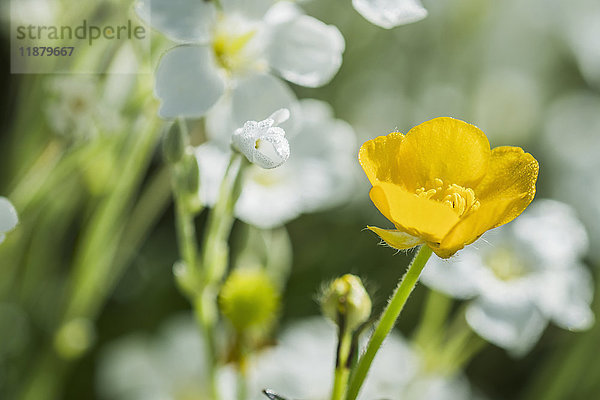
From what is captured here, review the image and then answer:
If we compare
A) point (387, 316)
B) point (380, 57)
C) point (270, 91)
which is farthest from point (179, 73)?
point (380, 57)

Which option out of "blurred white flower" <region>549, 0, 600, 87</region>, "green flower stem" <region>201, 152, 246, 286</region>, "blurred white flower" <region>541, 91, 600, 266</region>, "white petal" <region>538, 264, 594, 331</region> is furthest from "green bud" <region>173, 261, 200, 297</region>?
"blurred white flower" <region>549, 0, 600, 87</region>

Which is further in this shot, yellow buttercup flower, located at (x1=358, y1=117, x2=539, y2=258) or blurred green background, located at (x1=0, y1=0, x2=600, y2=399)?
blurred green background, located at (x1=0, y1=0, x2=600, y2=399)

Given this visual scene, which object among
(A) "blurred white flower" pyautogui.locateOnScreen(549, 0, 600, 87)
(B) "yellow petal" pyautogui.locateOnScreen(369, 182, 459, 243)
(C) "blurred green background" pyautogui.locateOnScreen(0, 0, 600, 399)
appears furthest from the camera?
(A) "blurred white flower" pyautogui.locateOnScreen(549, 0, 600, 87)

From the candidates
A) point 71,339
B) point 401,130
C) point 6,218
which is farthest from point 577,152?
point 6,218

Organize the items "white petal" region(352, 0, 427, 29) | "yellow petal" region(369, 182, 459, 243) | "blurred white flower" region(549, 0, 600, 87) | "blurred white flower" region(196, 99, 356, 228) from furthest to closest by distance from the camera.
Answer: "blurred white flower" region(549, 0, 600, 87) → "blurred white flower" region(196, 99, 356, 228) → "white petal" region(352, 0, 427, 29) → "yellow petal" region(369, 182, 459, 243)

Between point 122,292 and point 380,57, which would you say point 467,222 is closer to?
point 122,292

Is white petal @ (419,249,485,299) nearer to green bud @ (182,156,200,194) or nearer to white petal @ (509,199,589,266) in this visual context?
white petal @ (509,199,589,266)
